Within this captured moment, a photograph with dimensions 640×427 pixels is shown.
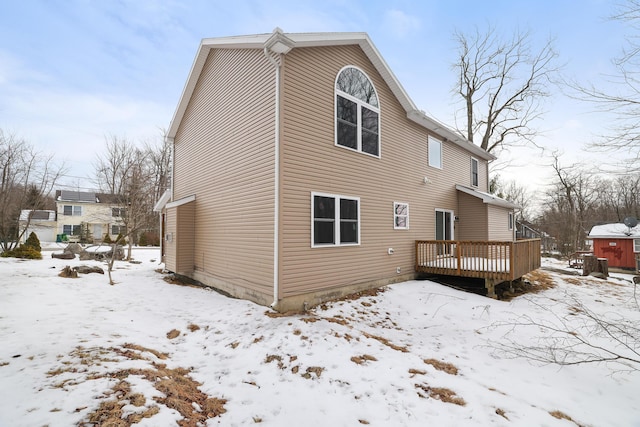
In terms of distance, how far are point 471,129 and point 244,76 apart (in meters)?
18.3

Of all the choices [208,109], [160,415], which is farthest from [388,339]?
[208,109]

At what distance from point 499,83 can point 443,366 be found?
21.7 metres

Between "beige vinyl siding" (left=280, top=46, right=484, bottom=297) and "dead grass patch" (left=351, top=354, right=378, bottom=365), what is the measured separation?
88.6 inches

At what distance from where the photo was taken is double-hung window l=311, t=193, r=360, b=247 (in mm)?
6808

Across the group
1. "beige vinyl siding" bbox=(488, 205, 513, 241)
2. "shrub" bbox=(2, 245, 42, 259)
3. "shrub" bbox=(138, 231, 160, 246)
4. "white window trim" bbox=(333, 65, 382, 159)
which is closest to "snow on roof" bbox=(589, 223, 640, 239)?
"beige vinyl siding" bbox=(488, 205, 513, 241)

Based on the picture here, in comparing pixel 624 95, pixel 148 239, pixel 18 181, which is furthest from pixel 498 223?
pixel 148 239

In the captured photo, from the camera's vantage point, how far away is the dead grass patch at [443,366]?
13.5ft

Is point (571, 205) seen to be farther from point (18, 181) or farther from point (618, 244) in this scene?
point (18, 181)

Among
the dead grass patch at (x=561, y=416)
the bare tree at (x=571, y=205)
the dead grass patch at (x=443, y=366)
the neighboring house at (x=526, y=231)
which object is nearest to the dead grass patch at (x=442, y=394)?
the dead grass patch at (x=443, y=366)

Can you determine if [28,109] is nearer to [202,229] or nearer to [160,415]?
[202,229]

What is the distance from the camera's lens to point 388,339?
5273 mm

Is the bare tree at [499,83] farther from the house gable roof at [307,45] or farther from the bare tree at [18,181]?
the bare tree at [18,181]

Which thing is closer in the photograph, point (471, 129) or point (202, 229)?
point (202, 229)

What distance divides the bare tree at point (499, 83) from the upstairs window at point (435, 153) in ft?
35.5
